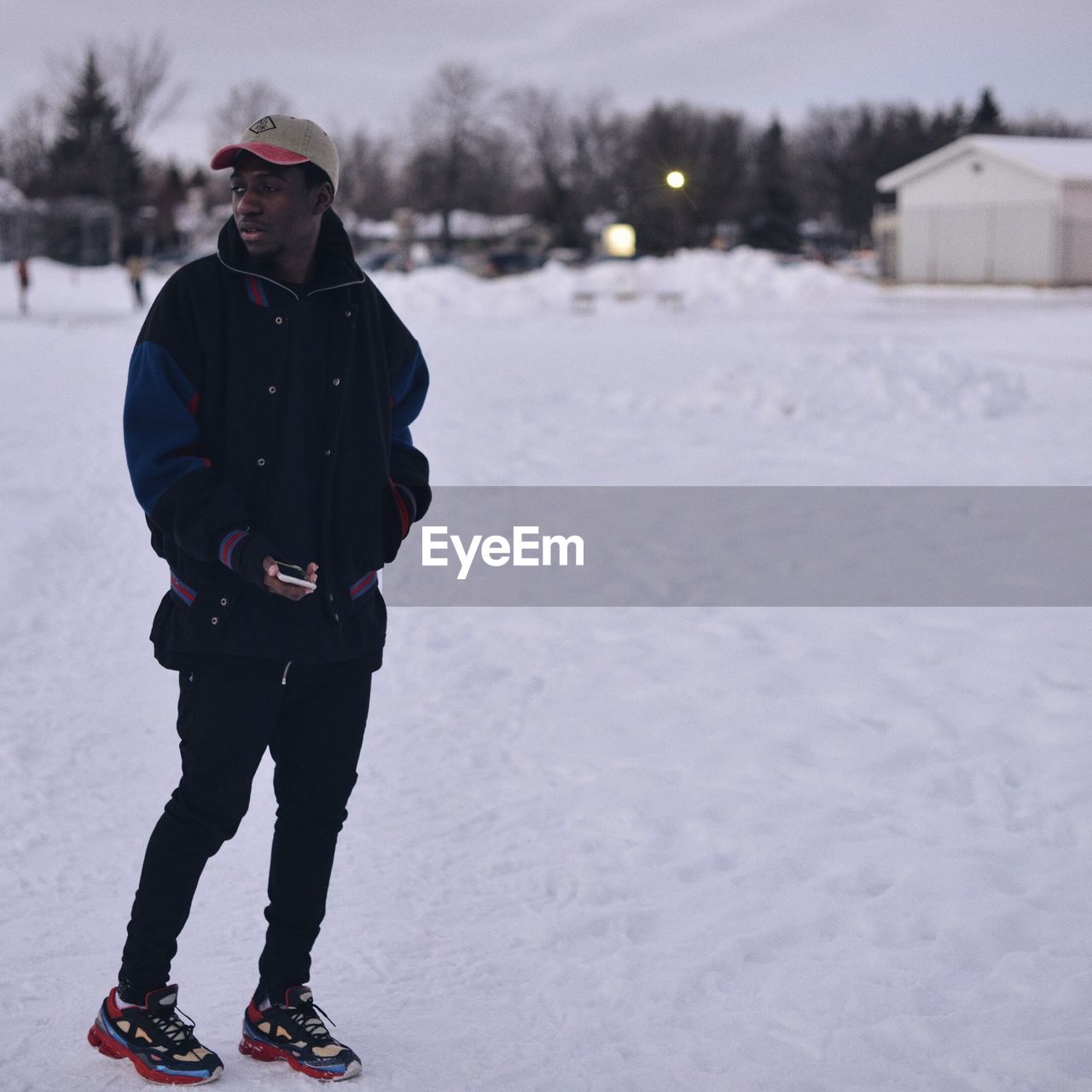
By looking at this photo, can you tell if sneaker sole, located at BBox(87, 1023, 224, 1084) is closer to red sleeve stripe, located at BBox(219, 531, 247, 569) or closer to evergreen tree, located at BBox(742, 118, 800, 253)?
red sleeve stripe, located at BBox(219, 531, 247, 569)

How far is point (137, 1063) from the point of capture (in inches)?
113

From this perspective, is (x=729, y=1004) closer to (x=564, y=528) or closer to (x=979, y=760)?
(x=979, y=760)

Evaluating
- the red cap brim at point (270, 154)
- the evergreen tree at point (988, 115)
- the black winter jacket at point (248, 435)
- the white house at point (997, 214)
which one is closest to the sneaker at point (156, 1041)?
the black winter jacket at point (248, 435)

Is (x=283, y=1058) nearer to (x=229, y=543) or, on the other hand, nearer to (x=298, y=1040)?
(x=298, y=1040)

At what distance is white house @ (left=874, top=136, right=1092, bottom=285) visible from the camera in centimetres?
→ 3969

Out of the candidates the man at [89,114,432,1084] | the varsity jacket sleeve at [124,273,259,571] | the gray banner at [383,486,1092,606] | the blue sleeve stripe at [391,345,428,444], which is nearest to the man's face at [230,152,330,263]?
the man at [89,114,432,1084]

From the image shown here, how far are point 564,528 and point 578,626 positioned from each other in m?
2.08

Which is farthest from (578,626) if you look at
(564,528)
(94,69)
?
(94,69)

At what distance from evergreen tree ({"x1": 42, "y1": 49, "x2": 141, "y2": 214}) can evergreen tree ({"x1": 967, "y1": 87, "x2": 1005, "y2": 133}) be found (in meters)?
47.3

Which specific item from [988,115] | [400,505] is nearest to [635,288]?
[400,505]

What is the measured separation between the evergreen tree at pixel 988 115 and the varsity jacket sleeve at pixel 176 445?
8557 centimetres

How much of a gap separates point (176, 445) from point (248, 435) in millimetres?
146

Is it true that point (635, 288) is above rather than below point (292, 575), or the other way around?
above

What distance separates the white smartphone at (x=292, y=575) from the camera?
8.71 ft
